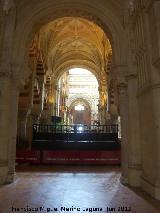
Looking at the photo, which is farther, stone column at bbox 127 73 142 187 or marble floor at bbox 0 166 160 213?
stone column at bbox 127 73 142 187

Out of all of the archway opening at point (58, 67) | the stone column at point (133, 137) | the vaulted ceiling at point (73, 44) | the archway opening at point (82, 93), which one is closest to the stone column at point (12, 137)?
the stone column at point (133, 137)

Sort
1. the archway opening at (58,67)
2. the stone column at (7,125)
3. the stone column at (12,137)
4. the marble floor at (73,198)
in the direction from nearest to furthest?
the marble floor at (73,198) < the stone column at (7,125) < the stone column at (12,137) < the archway opening at (58,67)

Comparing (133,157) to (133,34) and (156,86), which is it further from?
(133,34)

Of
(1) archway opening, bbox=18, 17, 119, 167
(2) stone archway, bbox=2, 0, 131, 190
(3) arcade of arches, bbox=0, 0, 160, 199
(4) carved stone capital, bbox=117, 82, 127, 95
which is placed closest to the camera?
(3) arcade of arches, bbox=0, 0, 160, 199

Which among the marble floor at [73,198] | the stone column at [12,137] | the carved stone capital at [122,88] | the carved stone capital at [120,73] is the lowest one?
the marble floor at [73,198]

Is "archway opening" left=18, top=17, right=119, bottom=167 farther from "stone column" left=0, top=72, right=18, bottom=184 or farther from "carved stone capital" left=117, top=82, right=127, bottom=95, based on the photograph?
"stone column" left=0, top=72, right=18, bottom=184

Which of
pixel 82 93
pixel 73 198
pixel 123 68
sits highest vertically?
pixel 82 93

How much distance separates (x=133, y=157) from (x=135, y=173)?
42 centimetres

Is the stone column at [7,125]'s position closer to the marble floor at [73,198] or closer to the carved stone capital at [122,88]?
the marble floor at [73,198]

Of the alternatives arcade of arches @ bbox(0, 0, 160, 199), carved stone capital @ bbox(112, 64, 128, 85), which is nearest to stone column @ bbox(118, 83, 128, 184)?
arcade of arches @ bbox(0, 0, 160, 199)

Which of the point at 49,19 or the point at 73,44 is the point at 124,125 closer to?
the point at 49,19

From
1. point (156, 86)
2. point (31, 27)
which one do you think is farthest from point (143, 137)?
point (31, 27)

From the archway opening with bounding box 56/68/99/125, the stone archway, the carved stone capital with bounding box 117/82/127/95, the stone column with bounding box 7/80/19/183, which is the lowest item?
the stone column with bounding box 7/80/19/183

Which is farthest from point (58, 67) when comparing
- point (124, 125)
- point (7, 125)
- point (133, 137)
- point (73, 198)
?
point (73, 198)
